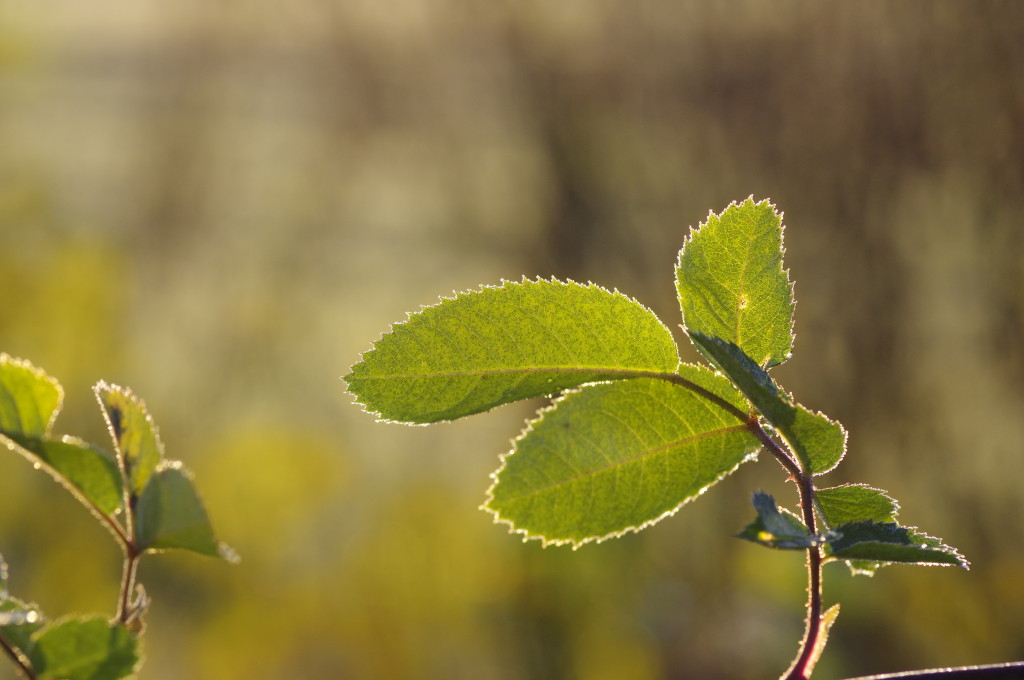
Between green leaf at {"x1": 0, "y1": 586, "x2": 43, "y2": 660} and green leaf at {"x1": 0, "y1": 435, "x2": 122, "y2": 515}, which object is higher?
green leaf at {"x1": 0, "y1": 435, "x2": 122, "y2": 515}

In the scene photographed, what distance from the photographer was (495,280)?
3299 mm

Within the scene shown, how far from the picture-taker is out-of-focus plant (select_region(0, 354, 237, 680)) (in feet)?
1.51

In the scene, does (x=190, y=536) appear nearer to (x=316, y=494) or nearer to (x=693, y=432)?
(x=693, y=432)

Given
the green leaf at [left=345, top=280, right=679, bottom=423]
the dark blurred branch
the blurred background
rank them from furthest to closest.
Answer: the blurred background, the green leaf at [left=345, top=280, right=679, bottom=423], the dark blurred branch

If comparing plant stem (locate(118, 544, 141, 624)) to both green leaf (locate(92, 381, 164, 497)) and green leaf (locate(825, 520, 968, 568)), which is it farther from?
green leaf (locate(825, 520, 968, 568))

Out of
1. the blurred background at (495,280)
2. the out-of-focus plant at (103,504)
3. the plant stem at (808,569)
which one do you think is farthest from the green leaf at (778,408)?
the blurred background at (495,280)

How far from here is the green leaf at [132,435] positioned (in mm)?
497

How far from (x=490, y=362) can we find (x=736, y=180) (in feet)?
9.53

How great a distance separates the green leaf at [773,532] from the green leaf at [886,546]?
18 mm

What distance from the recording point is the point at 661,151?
3.37 meters

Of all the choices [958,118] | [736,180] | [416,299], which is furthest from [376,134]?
[958,118]

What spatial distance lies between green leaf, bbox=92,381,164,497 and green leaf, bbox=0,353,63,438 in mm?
23

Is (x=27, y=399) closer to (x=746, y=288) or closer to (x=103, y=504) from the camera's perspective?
(x=103, y=504)

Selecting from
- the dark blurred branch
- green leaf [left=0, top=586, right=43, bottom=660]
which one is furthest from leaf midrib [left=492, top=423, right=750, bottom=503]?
A: green leaf [left=0, top=586, right=43, bottom=660]
